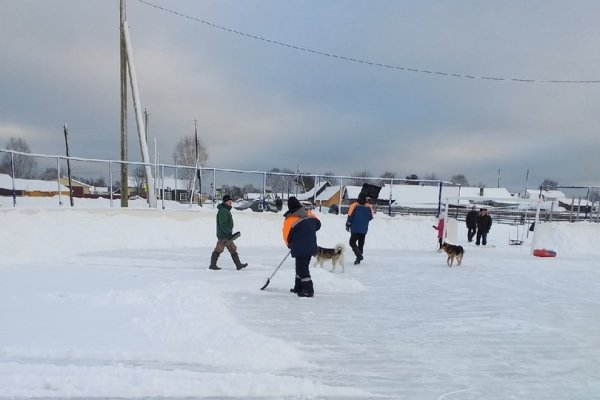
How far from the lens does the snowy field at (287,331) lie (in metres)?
3.30

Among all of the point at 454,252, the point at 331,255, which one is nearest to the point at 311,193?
the point at 454,252

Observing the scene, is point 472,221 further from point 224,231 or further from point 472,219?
point 224,231

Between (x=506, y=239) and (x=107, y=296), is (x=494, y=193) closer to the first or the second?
(x=506, y=239)

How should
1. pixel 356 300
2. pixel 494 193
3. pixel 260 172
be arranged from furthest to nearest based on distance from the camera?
pixel 494 193, pixel 260 172, pixel 356 300

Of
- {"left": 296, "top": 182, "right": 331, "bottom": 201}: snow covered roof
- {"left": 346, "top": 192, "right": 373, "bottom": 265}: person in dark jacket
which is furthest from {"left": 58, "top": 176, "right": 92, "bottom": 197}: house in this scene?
{"left": 346, "top": 192, "right": 373, "bottom": 265}: person in dark jacket

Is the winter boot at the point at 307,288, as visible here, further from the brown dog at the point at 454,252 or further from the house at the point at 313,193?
the house at the point at 313,193

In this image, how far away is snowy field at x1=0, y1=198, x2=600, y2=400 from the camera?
3.30m

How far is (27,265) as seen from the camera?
8.10 m

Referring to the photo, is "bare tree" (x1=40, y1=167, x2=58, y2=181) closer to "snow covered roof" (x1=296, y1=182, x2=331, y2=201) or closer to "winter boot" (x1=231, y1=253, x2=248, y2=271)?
"winter boot" (x1=231, y1=253, x2=248, y2=271)

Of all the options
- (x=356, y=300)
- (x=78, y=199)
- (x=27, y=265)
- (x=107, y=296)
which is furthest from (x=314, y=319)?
(x=78, y=199)

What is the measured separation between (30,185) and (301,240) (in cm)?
1076

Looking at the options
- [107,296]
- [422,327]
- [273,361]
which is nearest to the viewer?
[273,361]

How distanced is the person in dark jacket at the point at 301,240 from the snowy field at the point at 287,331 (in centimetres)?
28

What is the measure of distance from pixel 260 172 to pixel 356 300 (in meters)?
9.31
